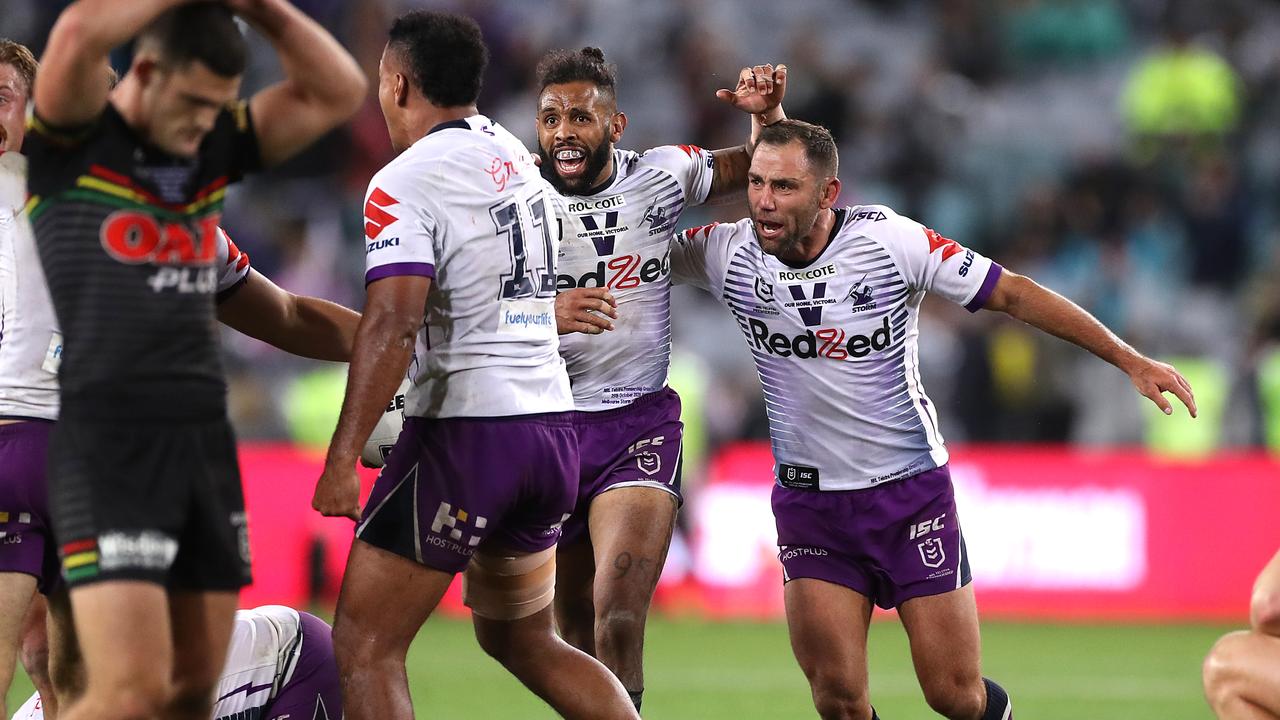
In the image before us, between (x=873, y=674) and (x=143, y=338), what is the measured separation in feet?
23.7

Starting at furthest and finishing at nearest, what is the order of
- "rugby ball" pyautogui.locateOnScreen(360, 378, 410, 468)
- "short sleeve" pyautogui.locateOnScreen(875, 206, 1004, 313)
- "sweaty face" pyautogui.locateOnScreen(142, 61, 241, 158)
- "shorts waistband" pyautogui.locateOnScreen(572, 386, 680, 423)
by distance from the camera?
"shorts waistband" pyautogui.locateOnScreen(572, 386, 680, 423) < "short sleeve" pyautogui.locateOnScreen(875, 206, 1004, 313) < "rugby ball" pyautogui.locateOnScreen(360, 378, 410, 468) < "sweaty face" pyautogui.locateOnScreen(142, 61, 241, 158)

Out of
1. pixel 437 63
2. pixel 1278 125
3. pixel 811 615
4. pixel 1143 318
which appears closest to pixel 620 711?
pixel 811 615

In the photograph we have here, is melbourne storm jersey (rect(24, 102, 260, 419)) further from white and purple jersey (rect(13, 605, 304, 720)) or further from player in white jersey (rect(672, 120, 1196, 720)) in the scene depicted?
player in white jersey (rect(672, 120, 1196, 720))

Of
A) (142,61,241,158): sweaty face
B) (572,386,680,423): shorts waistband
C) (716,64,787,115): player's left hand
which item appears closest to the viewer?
(142,61,241,158): sweaty face

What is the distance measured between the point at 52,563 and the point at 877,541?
3153 millimetres

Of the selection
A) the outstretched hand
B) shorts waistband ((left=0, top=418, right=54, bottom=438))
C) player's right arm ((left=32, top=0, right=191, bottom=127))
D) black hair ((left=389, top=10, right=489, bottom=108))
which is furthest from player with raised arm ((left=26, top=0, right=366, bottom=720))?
the outstretched hand

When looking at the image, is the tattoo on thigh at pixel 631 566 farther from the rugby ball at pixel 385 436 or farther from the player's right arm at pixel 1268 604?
the player's right arm at pixel 1268 604

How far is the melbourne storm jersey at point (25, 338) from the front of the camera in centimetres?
566

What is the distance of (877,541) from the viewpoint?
6742 mm

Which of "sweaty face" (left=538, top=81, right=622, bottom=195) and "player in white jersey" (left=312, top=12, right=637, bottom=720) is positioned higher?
"sweaty face" (left=538, top=81, right=622, bottom=195)

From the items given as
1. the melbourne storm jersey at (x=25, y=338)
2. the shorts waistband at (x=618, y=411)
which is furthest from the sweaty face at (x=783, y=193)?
the melbourne storm jersey at (x=25, y=338)

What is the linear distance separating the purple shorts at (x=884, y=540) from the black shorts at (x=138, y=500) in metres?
2.88

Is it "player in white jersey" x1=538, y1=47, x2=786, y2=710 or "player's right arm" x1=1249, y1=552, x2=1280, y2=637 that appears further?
"player in white jersey" x1=538, y1=47, x2=786, y2=710

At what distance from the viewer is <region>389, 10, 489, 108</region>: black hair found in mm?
5504
